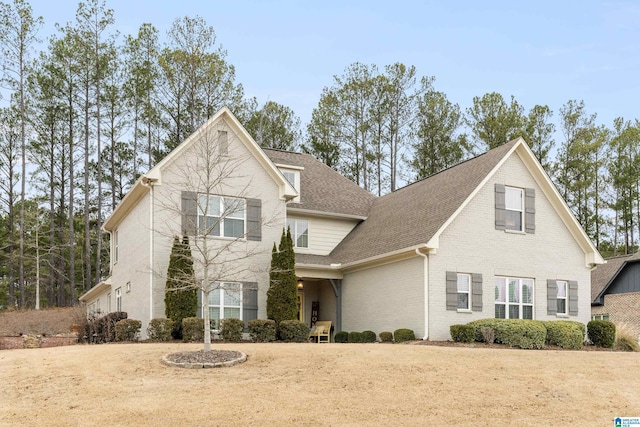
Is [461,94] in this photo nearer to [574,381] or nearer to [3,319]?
[3,319]

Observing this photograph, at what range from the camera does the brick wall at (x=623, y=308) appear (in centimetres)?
3722

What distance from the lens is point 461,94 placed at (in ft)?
155

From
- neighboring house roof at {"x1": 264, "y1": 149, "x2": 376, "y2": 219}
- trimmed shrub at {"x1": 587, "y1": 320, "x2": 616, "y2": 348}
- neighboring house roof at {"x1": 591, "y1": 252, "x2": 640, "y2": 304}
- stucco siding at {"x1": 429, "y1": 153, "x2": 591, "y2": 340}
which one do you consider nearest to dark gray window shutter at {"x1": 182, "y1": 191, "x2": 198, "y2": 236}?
neighboring house roof at {"x1": 264, "y1": 149, "x2": 376, "y2": 219}

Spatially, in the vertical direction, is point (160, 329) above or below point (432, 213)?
below

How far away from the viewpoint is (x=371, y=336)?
84.1 ft

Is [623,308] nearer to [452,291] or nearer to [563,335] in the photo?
[563,335]

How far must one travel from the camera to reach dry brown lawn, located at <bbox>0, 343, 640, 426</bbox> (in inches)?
498

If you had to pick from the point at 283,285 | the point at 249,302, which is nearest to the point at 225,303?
the point at 249,302

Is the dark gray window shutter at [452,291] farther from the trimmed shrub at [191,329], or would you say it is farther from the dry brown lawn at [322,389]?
the trimmed shrub at [191,329]

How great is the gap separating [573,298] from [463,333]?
634 cm

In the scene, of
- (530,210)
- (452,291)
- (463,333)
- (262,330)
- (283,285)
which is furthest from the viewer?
(530,210)

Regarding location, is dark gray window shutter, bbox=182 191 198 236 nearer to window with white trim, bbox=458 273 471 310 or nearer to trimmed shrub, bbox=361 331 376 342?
trimmed shrub, bbox=361 331 376 342

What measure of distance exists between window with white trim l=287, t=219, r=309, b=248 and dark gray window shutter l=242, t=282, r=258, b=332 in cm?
378

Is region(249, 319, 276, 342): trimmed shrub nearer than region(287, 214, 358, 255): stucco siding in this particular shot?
Yes
